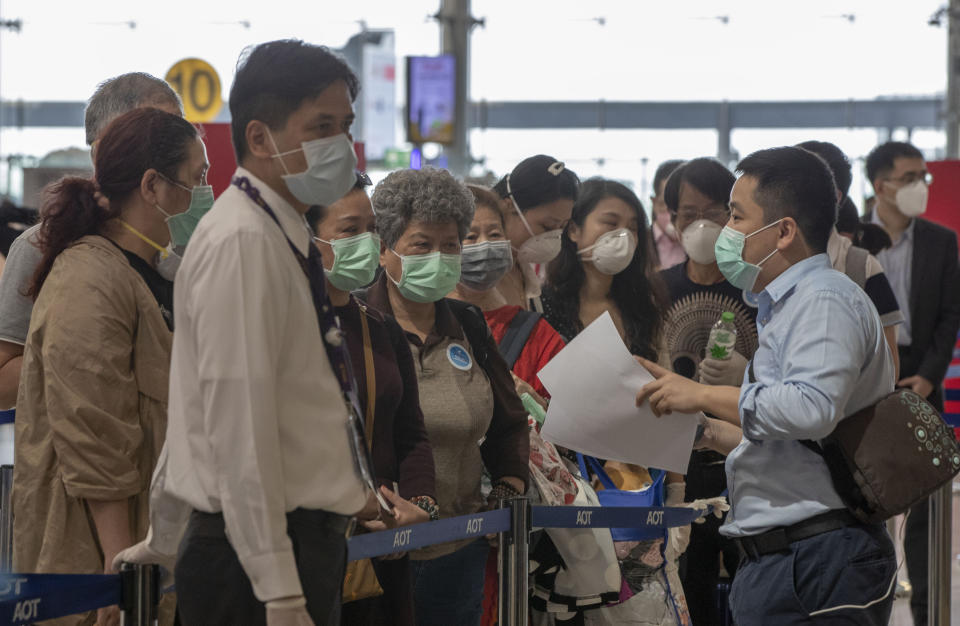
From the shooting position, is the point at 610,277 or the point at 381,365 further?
the point at 610,277

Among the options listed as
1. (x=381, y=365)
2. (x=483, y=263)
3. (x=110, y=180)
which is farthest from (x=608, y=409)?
(x=110, y=180)

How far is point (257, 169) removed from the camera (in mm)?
2049

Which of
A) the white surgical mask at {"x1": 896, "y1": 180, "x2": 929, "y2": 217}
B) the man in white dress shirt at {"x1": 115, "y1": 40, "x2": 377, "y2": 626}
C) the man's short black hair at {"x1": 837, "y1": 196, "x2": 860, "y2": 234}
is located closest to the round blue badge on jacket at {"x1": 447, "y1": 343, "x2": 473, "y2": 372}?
the man in white dress shirt at {"x1": 115, "y1": 40, "x2": 377, "y2": 626}

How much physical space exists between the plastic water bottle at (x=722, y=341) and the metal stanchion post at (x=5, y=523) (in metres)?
2.18

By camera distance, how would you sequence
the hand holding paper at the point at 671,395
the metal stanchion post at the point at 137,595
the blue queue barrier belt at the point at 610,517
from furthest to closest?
the blue queue barrier belt at the point at 610,517 < the hand holding paper at the point at 671,395 < the metal stanchion post at the point at 137,595

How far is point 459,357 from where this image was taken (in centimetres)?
324

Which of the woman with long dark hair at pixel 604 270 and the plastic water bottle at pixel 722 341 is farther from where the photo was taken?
the woman with long dark hair at pixel 604 270

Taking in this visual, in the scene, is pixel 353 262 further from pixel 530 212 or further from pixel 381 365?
pixel 530 212

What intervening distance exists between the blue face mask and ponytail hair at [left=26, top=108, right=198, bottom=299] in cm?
132

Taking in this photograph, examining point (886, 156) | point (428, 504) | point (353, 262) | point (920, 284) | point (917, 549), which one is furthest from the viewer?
point (886, 156)

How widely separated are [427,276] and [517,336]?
1.92ft

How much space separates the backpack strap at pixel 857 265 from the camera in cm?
407

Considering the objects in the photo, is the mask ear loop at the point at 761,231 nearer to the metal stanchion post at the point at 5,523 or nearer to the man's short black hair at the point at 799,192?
the man's short black hair at the point at 799,192

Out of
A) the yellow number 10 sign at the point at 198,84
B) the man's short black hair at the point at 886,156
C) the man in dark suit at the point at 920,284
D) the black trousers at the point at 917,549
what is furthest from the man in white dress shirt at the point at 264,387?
the yellow number 10 sign at the point at 198,84
